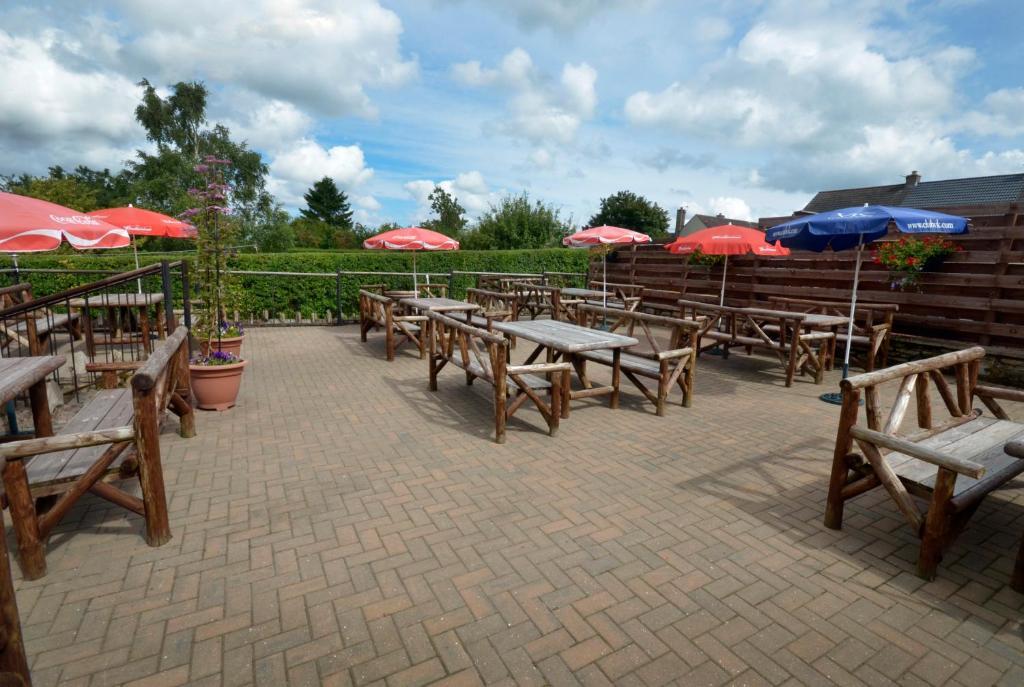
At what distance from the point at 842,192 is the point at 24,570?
43.9 metres

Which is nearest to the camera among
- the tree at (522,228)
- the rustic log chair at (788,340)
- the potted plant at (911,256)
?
the rustic log chair at (788,340)

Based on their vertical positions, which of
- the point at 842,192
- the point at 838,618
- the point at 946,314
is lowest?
the point at 838,618

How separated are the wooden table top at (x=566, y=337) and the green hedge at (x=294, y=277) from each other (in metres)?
6.71

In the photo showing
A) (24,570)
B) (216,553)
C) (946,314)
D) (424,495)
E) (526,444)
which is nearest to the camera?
(24,570)

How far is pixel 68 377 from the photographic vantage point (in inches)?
236

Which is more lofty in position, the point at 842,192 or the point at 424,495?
the point at 842,192

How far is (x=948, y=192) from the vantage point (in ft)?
100

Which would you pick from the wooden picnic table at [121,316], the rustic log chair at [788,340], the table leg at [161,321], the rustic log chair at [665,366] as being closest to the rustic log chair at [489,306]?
the rustic log chair at [665,366]

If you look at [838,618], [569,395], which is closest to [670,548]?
[838,618]

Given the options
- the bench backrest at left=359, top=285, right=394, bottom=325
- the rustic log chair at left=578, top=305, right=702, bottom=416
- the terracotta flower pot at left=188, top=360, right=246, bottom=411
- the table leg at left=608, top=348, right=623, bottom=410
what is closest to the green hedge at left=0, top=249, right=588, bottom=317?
the bench backrest at left=359, top=285, right=394, bottom=325

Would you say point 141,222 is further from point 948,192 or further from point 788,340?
point 948,192

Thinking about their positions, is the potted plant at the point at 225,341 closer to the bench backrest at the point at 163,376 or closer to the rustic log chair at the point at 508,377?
the bench backrest at the point at 163,376

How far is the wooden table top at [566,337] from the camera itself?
5172 mm

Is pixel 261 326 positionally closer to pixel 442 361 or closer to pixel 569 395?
pixel 442 361
